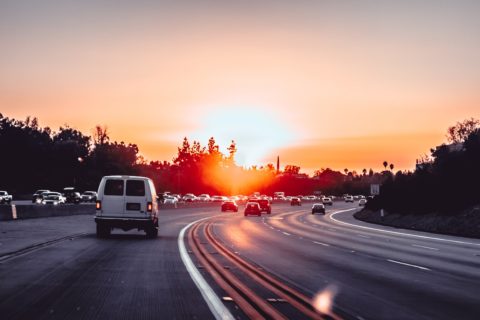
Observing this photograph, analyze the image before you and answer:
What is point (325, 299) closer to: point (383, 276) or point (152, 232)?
point (383, 276)

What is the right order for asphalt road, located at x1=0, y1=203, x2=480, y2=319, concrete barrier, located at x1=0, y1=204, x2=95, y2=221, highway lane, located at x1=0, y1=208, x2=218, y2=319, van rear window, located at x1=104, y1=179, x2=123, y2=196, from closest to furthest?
highway lane, located at x1=0, y1=208, x2=218, y2=319 < asphalt road, located at x1=0, y1=203, x2=480, y2=319 < van rear window, located at x1=104, y1=179, x2=123, y2=196 < concrete barrier, located at x1=0, y1=204, x2=95, y2=221

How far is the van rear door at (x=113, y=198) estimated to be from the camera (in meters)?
26.9

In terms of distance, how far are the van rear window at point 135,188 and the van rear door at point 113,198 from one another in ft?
0.75

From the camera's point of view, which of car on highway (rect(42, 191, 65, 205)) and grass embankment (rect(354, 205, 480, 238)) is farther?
car on highway (rect(42, 191, 65, 205))

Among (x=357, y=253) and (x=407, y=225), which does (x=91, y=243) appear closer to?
(x=357, y=253)

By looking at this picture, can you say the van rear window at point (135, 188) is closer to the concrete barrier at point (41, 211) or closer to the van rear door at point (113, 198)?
the van rear door at point (113, 198)

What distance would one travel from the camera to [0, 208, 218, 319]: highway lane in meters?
9.44

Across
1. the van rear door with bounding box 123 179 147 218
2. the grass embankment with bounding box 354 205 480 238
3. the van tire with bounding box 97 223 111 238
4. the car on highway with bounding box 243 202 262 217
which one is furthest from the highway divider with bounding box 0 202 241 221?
the grass embankment with bounding box 354 205 480 238

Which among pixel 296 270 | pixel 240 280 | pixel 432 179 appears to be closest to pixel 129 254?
pixel 296 270

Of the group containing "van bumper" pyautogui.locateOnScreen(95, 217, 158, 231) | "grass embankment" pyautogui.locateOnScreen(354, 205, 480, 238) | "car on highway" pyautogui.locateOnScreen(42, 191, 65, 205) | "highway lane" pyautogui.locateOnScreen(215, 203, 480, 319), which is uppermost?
"car on highway" pyautogui.locateOnScreen(42, 191, 65, 205)

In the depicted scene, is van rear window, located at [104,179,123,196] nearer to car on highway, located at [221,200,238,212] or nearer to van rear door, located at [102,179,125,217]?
van rear door, located at [102,179,125,217]

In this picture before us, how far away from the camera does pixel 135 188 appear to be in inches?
1069

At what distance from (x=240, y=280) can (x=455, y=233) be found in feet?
98.7

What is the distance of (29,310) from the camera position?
9445 millimetres
